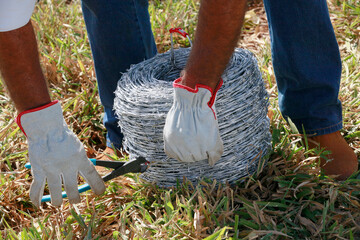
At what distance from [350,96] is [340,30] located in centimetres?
74

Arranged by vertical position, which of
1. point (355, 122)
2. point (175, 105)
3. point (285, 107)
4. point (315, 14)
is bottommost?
point (355, 122)

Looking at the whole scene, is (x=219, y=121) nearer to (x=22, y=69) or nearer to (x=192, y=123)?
(x=192, y=123)

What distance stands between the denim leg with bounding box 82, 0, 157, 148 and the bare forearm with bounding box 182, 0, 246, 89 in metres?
0.64

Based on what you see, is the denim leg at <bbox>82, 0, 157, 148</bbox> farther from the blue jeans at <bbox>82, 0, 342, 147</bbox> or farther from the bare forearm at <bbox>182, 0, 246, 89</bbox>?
the bare forearm at <bbox>182, 0, 246, 89</bbox>

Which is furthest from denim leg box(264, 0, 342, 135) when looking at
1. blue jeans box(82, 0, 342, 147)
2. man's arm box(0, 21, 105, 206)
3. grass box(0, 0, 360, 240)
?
man's arm box(0, 21, 105, 206)

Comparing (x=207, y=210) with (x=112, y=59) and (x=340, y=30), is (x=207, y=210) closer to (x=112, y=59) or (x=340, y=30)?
(x=112, y=59)

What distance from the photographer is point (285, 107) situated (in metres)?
2.00

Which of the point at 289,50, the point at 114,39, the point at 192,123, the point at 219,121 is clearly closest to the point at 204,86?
the point at 192,123

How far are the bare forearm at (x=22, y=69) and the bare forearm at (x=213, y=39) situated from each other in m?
0.52

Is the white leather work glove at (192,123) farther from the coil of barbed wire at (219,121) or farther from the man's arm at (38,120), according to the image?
the man's arm at (38,120)

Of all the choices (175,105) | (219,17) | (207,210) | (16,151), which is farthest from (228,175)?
(16,151)

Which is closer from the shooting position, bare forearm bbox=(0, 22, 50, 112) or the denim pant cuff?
bare forearm bbox=(0, 22, 50, 112)

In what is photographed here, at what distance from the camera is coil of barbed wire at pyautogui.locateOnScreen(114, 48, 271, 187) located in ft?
5.25

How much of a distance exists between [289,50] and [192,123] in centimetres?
63
